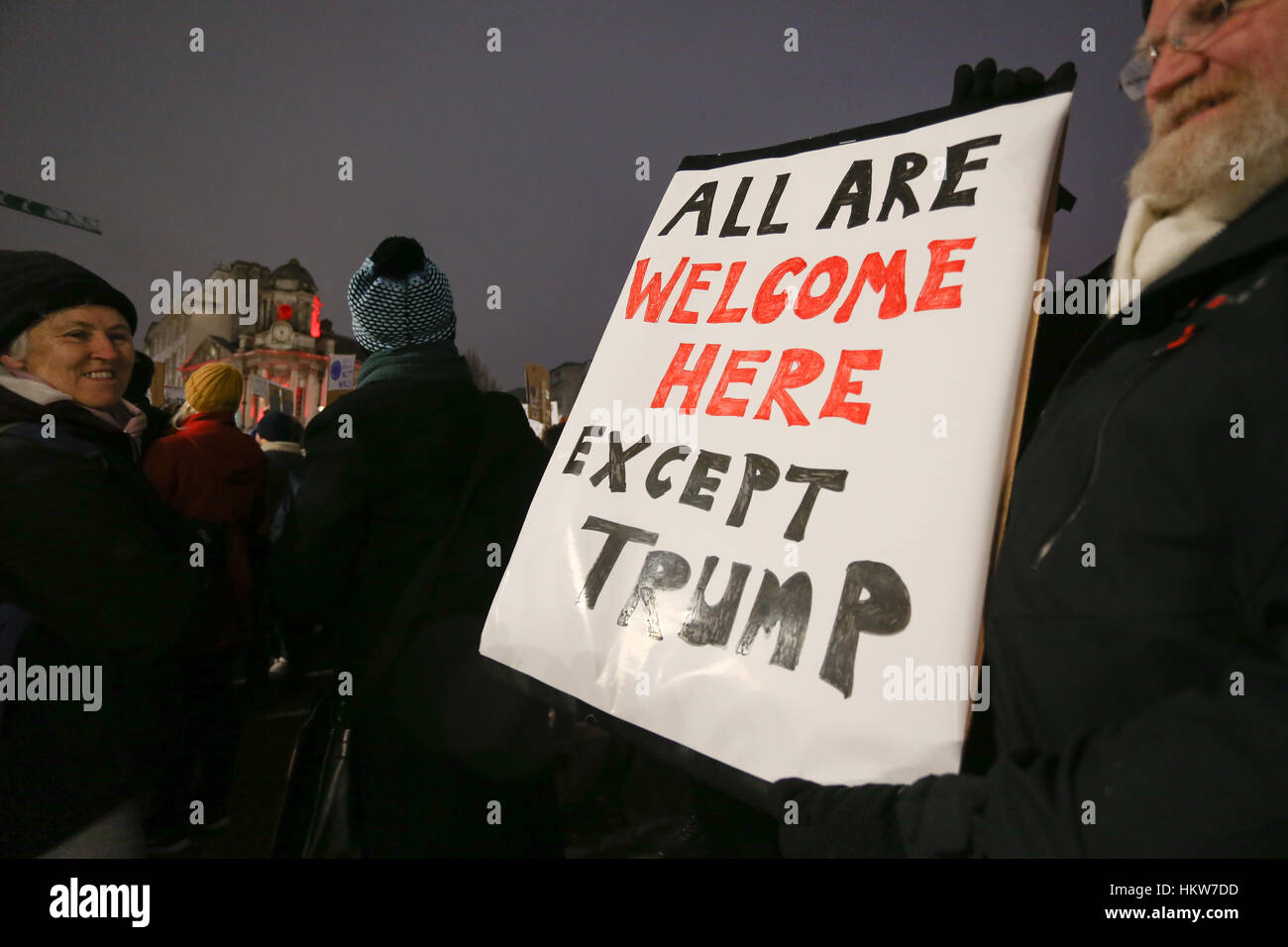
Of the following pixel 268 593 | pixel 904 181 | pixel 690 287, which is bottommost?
pixel 268 593

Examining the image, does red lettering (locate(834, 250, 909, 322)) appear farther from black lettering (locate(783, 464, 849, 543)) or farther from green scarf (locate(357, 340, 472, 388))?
green scarf (locate(357, 340, 472, 388))

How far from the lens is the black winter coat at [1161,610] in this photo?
724 mm

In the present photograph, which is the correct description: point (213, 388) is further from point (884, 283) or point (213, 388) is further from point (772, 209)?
point (884, 283)

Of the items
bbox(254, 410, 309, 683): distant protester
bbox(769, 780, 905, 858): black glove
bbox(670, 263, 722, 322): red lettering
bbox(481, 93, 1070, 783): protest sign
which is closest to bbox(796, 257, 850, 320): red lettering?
bbox(481, 93, 1070, 783): protest sign

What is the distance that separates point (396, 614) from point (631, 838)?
1.84 m

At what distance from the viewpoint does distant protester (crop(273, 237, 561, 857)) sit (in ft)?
6.23

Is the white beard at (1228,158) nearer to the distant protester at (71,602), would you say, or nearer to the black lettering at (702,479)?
the black lettering at (702,479)

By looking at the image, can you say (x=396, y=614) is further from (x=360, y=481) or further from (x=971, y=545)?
(x=971, y=545)

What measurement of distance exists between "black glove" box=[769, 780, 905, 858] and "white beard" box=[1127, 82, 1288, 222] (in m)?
0.89

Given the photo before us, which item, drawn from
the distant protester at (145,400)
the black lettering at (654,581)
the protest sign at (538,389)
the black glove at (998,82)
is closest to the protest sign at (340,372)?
the protest sign at (538,389)

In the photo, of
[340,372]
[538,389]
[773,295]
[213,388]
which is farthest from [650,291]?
[340,372]

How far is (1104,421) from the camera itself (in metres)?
0.86

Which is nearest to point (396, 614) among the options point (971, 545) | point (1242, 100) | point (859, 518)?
point (859, 518)

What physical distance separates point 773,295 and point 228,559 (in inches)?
113
